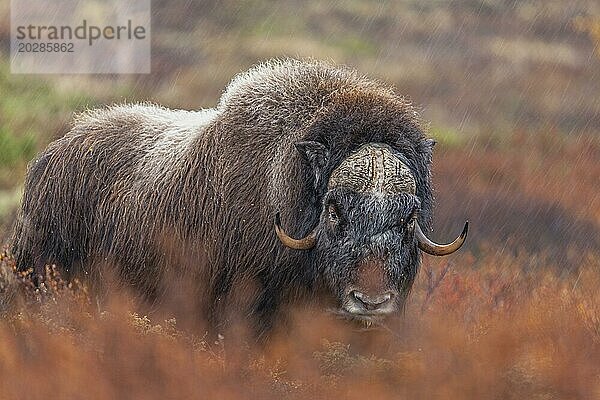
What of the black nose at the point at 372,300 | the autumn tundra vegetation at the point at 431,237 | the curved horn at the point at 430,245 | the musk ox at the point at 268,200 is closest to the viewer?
the autumn tundra vegetation at the point at 431,237

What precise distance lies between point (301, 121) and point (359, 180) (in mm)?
601

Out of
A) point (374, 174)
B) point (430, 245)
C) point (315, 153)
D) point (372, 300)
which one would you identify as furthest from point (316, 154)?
point (372, 300)

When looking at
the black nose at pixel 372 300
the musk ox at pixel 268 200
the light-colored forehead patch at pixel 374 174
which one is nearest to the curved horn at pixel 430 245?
the musk ox at pixel 268 200

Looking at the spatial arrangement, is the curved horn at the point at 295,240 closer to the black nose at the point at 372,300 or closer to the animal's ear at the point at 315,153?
the animal's ear at the point at 315,153

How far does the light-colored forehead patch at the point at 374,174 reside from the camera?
528cm

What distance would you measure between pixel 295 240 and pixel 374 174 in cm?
45

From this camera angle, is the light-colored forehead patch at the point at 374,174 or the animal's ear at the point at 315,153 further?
the animal's ear at the point at 315,153

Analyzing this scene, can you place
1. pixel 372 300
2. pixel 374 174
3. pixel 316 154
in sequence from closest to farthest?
1. pixel 372 300
2. pixel 374 174
3. pixel 316 154

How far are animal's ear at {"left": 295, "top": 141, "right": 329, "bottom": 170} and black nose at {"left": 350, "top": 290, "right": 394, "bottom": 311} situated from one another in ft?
2.15

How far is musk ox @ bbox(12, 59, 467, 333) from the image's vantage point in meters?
5.27

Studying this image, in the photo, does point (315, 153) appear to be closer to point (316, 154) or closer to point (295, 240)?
point (316, 154)

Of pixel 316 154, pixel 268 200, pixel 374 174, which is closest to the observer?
pixel 374 174

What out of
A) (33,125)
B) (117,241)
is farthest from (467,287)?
(33,125)

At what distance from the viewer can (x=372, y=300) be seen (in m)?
5.08
